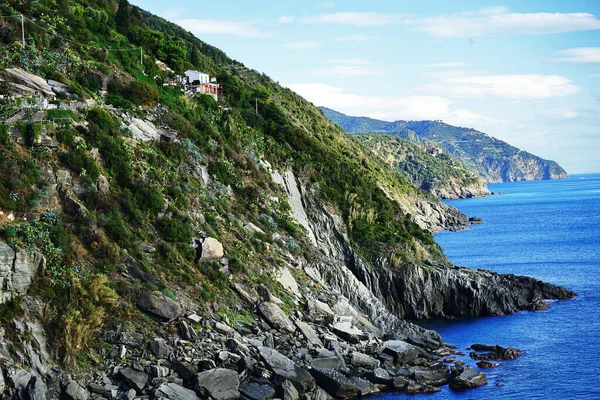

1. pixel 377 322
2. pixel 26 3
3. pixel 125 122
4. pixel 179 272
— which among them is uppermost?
pixel 26 3

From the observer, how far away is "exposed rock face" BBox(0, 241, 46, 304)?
3981 centimetres

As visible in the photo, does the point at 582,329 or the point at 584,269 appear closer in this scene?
the point at 582,329

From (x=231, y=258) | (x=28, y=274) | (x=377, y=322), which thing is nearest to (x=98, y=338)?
(x=28, y=274)

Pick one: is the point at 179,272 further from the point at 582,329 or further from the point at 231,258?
the point at 582,329

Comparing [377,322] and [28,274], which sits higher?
[28,274]

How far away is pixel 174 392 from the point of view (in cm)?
3938

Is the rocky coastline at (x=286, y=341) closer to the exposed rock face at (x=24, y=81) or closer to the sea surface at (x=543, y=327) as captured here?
the sea surface at (x=543, y=327)

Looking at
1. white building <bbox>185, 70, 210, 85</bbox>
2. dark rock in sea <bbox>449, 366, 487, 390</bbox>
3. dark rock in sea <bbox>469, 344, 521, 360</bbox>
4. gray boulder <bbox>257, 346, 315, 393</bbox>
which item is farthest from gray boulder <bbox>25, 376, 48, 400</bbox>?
white building <bbox>185, 70, 210, 85</bbox>

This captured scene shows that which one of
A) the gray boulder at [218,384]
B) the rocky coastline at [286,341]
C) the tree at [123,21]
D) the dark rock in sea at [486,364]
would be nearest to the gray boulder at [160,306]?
the rocky coastline at [286,341]

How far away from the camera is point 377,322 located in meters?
63.8

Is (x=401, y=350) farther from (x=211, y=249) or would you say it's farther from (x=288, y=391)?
(x=211, y=249)

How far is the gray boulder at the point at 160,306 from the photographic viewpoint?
44.9 meters

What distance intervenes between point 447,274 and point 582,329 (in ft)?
46.8

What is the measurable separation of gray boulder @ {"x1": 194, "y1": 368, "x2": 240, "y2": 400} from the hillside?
0.13m
